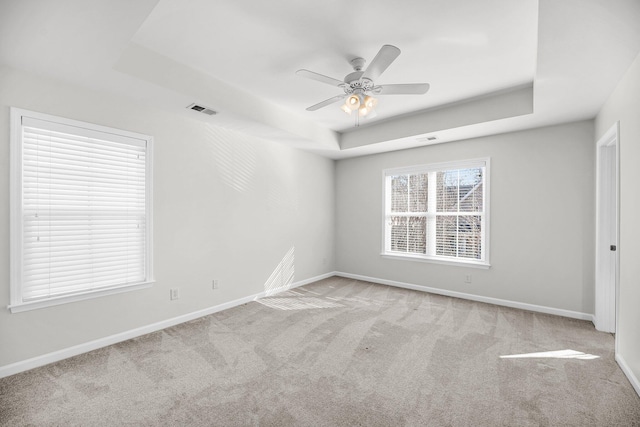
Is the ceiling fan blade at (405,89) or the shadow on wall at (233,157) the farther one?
the shadow on wall at (233,157)

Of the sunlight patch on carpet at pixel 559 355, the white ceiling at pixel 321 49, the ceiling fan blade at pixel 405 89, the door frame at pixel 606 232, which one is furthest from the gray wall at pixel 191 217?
the door frame at pixel 606 232

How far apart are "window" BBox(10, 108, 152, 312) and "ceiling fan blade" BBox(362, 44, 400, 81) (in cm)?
241

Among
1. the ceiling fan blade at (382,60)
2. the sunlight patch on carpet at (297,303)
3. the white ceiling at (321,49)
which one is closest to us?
the white ceiling at (321,49)

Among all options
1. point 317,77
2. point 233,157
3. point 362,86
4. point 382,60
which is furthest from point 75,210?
point 382,60

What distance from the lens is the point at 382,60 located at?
222cm

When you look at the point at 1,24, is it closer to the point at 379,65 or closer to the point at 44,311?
the point at 44,311

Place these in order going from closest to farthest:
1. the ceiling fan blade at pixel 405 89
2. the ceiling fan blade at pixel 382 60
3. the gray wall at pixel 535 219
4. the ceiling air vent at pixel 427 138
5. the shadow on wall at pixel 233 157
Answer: the ceiling fan blade at pixel 382 60 → the ceiling fan blade at pixel 405 89 → the gray wall at pixel 535 219 → the shadow on wall at pixel 233 157 → the ceiling air vent at pixel 427 138

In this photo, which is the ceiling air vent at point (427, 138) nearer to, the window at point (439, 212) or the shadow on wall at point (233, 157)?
the window at point (439, 212)

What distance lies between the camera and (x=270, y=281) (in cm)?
462

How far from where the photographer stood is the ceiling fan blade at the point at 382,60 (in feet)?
6.86

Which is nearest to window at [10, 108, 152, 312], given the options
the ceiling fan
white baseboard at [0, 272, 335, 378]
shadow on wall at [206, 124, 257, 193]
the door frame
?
white baseboard at [0, 272, 335, 378]

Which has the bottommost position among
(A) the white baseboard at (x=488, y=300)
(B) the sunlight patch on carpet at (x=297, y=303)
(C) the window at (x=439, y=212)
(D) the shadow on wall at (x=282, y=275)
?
(B) the sunlight patch on carpet at (x=297, y=303)

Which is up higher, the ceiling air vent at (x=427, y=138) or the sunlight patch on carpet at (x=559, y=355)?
the ceiling air vent at (x=427, y=138)

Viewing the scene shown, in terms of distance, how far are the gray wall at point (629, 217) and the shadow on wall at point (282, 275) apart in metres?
3.94
